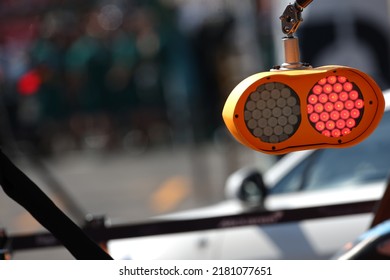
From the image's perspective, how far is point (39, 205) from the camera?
2121 millimetres

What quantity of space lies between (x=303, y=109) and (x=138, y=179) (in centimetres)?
1103

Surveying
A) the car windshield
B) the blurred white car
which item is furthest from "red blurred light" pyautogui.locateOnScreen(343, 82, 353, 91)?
the car windshield

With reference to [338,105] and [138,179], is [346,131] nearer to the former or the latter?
[338,105]

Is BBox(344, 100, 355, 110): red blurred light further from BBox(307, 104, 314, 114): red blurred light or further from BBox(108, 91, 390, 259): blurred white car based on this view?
BBox(108, 91, 390, 259): blurred white car

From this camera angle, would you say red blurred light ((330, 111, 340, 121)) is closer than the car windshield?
Answer: Yes

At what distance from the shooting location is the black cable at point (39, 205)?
2.12 m

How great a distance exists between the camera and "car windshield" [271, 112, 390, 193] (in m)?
4.61

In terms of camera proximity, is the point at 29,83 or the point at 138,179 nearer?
the point at 138,179

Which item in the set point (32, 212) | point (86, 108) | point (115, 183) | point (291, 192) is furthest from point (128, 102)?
point (32, 212)

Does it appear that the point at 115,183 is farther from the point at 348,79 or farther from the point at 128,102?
the point at 348,79

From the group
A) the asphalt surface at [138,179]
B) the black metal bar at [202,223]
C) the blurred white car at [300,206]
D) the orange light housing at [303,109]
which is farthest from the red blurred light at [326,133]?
the asphalt surface at [138,179]

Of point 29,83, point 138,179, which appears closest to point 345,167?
point 138,179

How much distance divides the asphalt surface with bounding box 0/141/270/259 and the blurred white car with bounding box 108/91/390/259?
441cm
